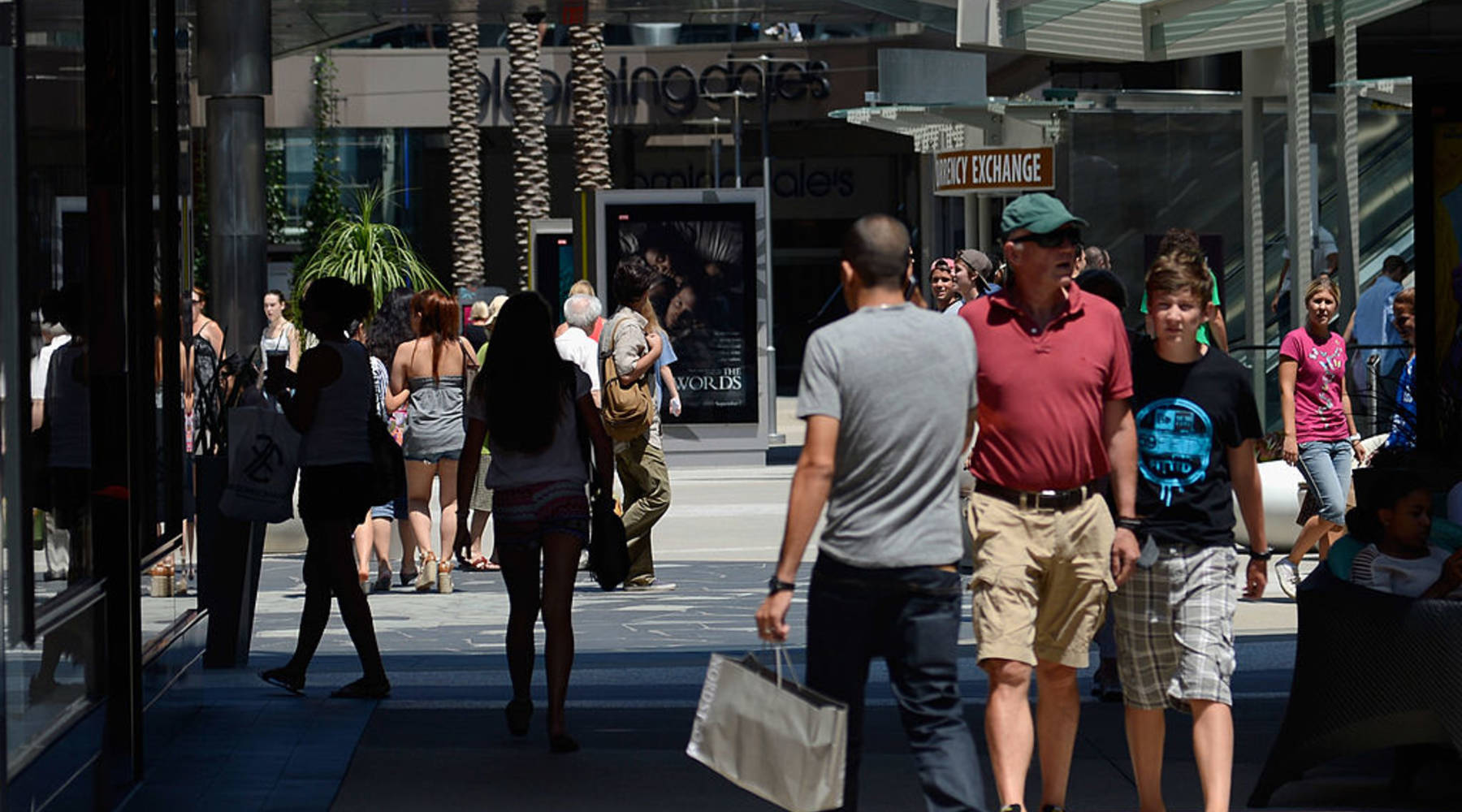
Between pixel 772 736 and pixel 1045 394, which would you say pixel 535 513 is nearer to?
pixel 1045 394

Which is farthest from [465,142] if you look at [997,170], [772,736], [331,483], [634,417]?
[772,736]

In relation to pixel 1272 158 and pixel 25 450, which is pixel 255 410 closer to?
pixel 25 450

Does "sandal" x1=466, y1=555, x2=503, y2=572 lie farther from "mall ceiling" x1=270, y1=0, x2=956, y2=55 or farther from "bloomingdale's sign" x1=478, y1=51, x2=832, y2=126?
"bloomingdale's sign" x1=478, y1=51, x2=832, y2=126

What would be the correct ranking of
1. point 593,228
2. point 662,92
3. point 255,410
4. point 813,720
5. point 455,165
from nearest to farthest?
1. point 813,720
2. point 255,410
3. point 593,228
4. point 455,165
5. point 662,92

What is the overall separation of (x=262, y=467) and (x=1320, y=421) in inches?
212

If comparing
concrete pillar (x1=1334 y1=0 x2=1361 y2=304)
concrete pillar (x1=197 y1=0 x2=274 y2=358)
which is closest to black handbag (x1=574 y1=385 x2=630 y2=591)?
concrete pillar (x1=197 y1=0 x2=274 y2=358)

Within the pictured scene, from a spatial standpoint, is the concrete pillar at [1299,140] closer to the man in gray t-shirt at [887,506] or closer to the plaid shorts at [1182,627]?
the plaid shorts at [1182,627]

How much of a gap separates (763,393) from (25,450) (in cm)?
1644

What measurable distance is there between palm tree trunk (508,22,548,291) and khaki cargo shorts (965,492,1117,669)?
29.3 metres

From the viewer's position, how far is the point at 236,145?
14.4 meters

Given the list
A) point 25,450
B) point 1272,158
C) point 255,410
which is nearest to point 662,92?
point 1272,158

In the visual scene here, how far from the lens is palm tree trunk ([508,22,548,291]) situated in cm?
3550

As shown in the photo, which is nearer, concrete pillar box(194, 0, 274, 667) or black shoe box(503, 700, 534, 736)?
black shoe box(503, 700, 534, 736)

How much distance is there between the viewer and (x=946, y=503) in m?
5.38
